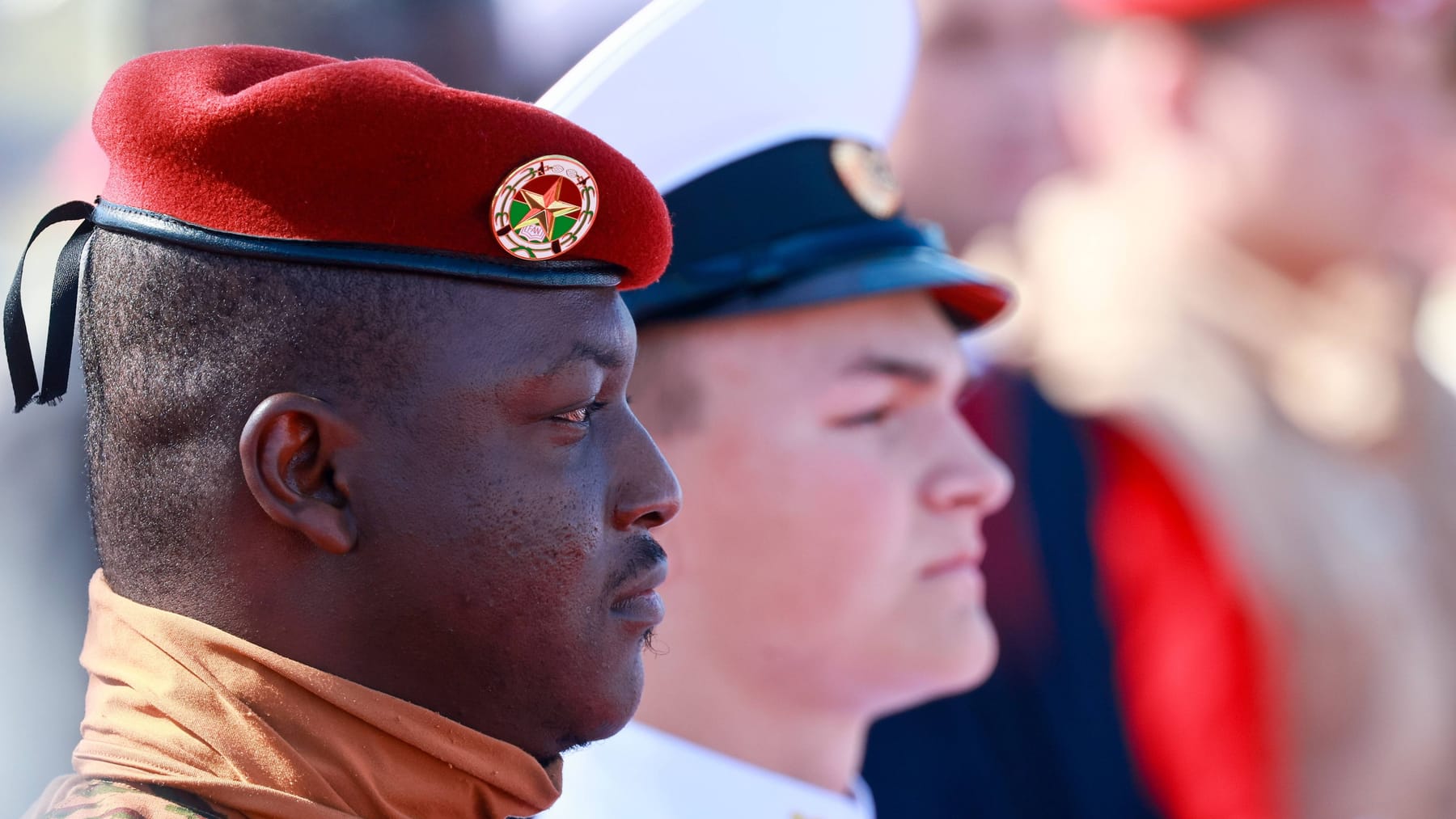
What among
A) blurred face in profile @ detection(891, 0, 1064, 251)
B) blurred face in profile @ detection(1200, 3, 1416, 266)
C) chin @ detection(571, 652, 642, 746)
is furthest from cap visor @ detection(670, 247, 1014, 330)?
blurred face in profile @ detection(1200, 3, 1416, 266)

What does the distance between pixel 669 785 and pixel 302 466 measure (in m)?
0.79

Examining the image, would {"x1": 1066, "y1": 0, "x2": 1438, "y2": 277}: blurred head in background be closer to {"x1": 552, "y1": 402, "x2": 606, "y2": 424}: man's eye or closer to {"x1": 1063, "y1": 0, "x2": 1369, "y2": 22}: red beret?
{"x1": 1063, "y1": 0, "x2": 1369, "y2": 22}: red beret

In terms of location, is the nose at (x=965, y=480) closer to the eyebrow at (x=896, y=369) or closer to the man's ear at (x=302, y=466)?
the eyebrow at (x=896, y=369)

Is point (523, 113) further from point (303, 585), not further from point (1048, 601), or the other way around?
point (1048, 601)

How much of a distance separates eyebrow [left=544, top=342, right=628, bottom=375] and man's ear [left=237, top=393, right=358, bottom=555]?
0.58 ft

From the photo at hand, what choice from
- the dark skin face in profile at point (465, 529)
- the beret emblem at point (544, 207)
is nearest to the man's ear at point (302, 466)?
the dark skin face in profile at point (465, 529)

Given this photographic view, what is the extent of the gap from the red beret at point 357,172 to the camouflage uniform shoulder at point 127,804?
0.42m

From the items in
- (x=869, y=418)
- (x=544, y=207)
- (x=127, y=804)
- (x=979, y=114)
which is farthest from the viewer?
(x=979, y=114)

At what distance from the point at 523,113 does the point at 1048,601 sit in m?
2.61

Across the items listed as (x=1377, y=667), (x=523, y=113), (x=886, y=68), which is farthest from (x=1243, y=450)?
(x=523, y=113)

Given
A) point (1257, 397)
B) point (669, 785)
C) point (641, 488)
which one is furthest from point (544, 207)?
point (1257, 397)

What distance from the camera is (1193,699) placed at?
3.68 metres

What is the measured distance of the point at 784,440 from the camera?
193cm

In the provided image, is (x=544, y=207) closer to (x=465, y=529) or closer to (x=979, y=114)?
(x=465, y=529)
